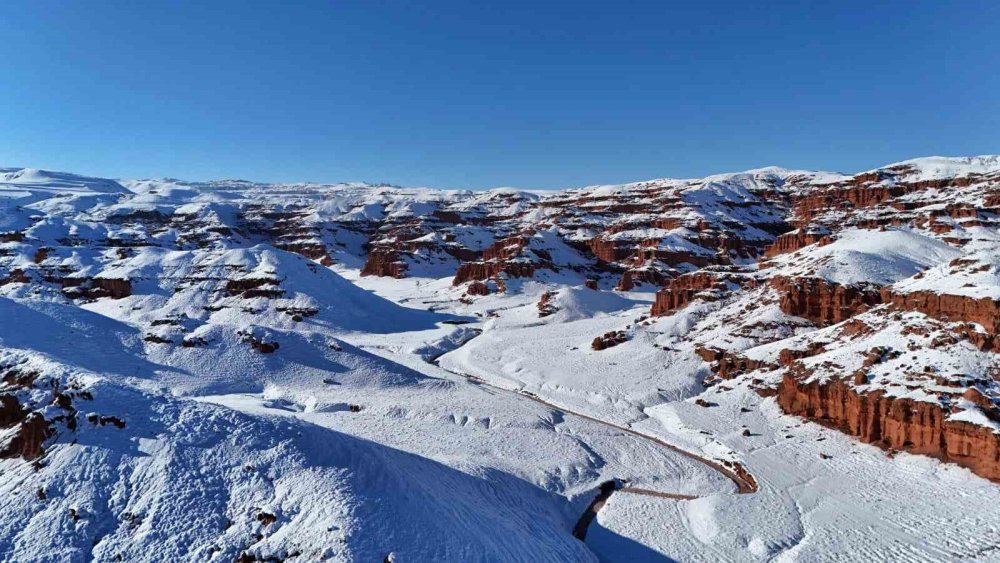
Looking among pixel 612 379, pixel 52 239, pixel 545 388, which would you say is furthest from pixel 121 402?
pixel 52 239

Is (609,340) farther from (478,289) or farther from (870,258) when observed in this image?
(478,289)

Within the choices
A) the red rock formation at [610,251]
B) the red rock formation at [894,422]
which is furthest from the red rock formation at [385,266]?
the red rock formation at [894,422]

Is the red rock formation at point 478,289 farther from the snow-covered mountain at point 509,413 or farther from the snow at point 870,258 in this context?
the snow at point 870,258

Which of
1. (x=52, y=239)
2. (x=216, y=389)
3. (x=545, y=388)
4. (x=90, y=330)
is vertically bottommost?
(x=545, y=388)

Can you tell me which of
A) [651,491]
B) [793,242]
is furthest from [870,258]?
[651,491]

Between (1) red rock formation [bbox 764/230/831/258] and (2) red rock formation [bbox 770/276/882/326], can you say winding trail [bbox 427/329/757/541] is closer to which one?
(2) red rock formation [bbox 770/276/882/326]

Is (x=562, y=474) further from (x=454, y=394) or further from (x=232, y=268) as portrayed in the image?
(x=232, y=268)
